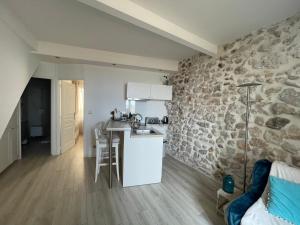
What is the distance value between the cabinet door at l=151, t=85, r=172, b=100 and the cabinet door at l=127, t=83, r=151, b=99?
150mm

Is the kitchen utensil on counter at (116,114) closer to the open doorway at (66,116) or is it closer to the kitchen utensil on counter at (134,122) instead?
the kitchen utensil on counter at (134,122)

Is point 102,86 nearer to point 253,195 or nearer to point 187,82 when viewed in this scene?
point 187,82

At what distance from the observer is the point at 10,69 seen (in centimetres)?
238

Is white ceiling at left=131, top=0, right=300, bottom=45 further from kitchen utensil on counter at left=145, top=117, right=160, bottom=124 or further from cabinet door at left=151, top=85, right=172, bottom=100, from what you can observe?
kitchen utensil on counter at left=145, top=117, right=160, bottom=124

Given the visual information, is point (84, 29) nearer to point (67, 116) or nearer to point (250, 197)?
point (67, 116)

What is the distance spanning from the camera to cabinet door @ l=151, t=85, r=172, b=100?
14.8 feet

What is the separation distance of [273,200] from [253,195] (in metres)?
0.28

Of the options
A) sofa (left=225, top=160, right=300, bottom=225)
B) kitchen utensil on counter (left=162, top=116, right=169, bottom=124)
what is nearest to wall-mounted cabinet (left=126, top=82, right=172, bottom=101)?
kitchen utensil on counter (left=162, top=116, right=169, bottom=124)

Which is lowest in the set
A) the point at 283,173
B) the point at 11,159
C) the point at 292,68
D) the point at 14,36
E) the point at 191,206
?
the point at 191,206

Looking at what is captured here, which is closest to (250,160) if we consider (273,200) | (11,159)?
(273,200)

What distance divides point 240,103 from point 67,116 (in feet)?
14.9

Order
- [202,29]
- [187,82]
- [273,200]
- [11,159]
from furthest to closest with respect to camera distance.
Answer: [187,82]
[11,159]
[202,29]
[273,200]

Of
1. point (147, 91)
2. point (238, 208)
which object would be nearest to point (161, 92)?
point (147, 91)

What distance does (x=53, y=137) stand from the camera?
4.40 meters
